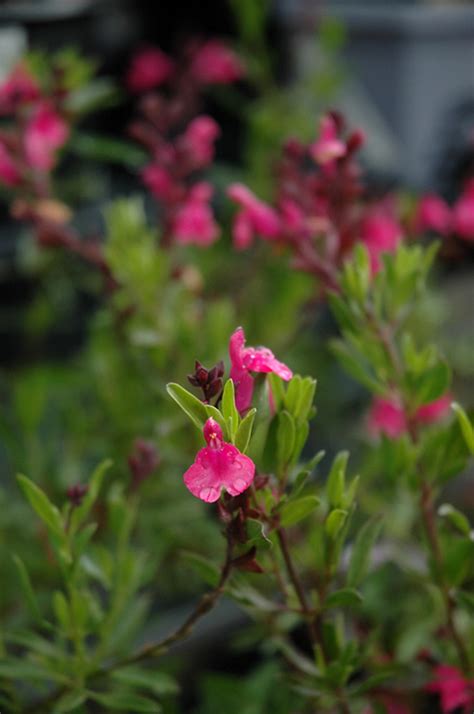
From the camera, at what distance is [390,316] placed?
0.69 m

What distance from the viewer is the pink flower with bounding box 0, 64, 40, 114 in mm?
921

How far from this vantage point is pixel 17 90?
927 mm

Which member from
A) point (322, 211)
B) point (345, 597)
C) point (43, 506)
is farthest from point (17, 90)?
point (345, 597)

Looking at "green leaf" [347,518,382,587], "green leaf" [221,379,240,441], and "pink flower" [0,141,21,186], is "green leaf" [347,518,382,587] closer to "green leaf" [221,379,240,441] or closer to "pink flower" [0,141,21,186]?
"green leaf" [221,379,240,441]

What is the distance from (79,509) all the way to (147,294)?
0.41 meters

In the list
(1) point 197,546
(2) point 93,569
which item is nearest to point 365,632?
(1) point 197,546

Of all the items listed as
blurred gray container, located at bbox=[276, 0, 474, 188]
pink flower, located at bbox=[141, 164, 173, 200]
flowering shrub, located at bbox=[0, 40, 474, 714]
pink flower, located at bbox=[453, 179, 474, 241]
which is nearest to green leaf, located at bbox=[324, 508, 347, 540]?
flowering shrub, located at bbox=[0, 40, 474, 714]

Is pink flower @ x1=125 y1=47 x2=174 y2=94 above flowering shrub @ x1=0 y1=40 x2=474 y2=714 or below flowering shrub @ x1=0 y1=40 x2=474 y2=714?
above

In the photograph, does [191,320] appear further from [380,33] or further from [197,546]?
[380,33]

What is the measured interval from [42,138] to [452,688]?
27.4 inches

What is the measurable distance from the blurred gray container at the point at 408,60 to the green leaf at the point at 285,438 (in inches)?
57.9

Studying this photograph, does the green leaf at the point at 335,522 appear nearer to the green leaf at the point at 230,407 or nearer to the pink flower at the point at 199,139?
the green leaf at the point at 230,407

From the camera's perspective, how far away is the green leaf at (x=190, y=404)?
469 mm

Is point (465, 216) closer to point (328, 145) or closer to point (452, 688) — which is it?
point (328, 145)
